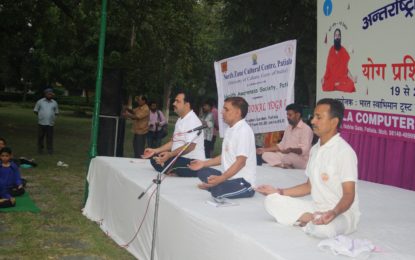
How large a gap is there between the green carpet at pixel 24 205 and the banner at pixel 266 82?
3.25 metres

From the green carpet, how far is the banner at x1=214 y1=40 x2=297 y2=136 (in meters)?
3.25

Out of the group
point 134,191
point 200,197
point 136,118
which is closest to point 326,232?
point 200,197

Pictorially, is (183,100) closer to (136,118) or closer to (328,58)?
(328,58)

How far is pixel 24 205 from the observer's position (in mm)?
7055

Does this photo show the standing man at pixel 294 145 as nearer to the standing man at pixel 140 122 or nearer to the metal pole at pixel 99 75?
the metal pole at pixel 99 75

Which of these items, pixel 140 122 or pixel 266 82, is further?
pixel 140 122

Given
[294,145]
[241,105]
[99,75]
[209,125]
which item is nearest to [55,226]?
[99,75]

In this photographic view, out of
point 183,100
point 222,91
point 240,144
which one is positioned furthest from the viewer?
point 222,91

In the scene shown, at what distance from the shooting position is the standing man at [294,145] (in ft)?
24.4

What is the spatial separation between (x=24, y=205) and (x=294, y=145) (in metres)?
3.79

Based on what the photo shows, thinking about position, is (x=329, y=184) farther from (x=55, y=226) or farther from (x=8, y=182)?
(x=8, y=182)

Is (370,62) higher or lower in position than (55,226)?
higher

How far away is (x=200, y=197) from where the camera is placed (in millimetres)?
4855

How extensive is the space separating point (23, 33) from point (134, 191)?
1660cm
